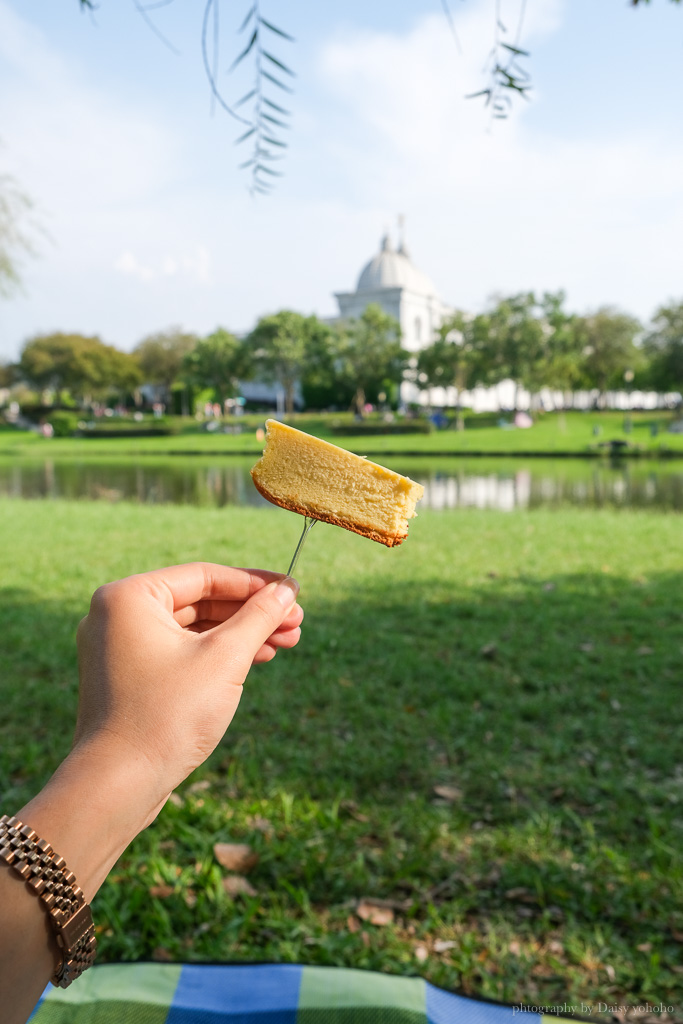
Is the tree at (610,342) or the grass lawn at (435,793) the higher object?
the tree at (610,342)

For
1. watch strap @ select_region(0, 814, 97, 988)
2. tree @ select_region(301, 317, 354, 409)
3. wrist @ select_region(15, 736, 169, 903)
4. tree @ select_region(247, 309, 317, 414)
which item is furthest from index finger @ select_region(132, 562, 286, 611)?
tree @ select_region(301, 317, 354, 409)

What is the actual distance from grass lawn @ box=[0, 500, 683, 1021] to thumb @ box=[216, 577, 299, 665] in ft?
4.81

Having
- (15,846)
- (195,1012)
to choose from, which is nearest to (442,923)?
(195,1012)

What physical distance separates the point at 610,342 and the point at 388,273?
22497mm

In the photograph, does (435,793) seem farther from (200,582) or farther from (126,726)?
(126,726)

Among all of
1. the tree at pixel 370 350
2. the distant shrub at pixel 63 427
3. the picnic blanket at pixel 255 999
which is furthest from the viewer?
the distant shrub at pixel 63 427

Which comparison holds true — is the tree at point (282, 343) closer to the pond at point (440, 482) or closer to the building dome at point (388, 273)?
the pond at point (440, 482)

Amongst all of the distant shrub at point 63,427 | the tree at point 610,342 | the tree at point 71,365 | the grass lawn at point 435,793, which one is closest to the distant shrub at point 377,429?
the tree at point 610,342

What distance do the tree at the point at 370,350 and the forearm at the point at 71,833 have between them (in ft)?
124

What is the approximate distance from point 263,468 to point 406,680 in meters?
3.07

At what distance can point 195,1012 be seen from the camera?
1.79m

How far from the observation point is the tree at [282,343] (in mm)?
34875

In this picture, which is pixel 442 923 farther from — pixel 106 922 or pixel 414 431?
pixel 414 431

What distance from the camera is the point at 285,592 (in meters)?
1.12
